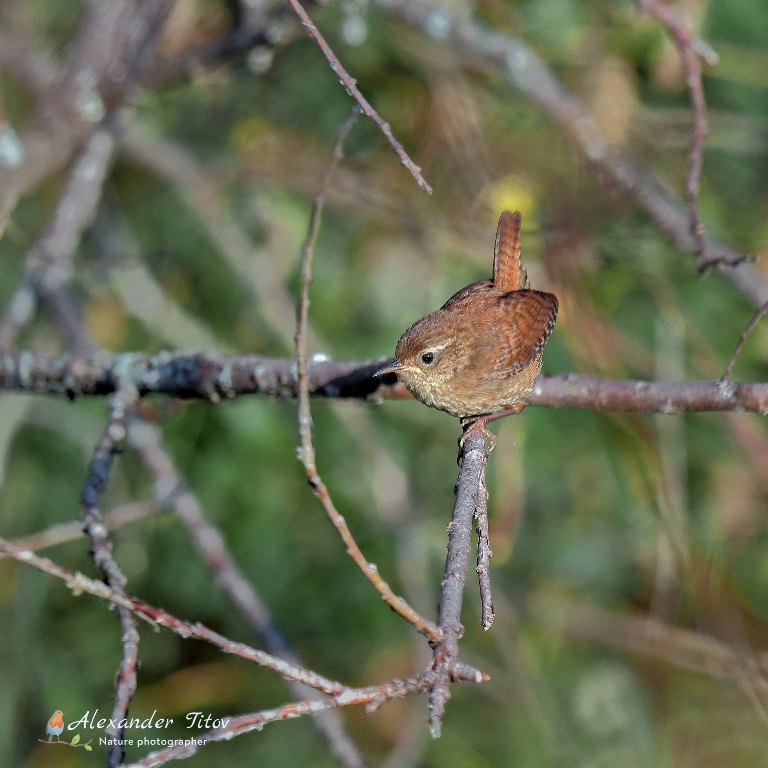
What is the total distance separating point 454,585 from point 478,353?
5.29ft

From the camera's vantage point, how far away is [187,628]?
165 centimetres

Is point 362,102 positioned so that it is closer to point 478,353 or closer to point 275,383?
point 275,383

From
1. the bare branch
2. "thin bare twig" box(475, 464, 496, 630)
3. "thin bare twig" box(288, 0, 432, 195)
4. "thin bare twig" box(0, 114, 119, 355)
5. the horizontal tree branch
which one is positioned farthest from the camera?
the bare branch

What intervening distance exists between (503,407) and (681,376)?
1.50 m

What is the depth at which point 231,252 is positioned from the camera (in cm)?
491

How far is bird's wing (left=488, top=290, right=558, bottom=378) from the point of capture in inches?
122

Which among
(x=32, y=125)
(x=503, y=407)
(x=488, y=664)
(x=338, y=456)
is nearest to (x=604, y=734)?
(x=488, y=664)

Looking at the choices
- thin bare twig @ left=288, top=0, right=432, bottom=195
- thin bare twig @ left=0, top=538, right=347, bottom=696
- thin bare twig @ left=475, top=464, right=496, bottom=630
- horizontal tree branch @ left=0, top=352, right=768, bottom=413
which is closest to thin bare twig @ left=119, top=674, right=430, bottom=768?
thin bare twig @ left=0, top=538, right=347, bottom=696

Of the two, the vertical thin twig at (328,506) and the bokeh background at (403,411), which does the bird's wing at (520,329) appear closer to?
the bokeh background at (403,411)

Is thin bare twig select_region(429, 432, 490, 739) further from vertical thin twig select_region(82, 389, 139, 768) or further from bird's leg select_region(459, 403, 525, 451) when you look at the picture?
vertical thin twig select_region(82, 389, 139, 768)

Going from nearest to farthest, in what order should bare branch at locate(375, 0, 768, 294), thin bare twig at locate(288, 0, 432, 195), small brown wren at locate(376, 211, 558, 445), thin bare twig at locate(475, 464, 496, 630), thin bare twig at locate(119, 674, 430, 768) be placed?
thin bare twig at locate(119, 674, 430, 768) → thin bare twig at locate(475, 464, 496, 630) → thin bare twig at locate(288, 0, 432, 195) → small brown wren at locate(376, 211, 558, 445) → bare branch at locate(375, 0, 768, 294)

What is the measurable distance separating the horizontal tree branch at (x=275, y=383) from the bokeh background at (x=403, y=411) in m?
1.34

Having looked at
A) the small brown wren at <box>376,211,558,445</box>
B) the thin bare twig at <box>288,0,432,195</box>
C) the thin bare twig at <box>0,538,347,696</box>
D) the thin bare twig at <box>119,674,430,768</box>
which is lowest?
the thin bare twig at <box>119,674,430,768</box>

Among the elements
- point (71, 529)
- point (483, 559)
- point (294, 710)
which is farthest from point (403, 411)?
point (294, 710)
